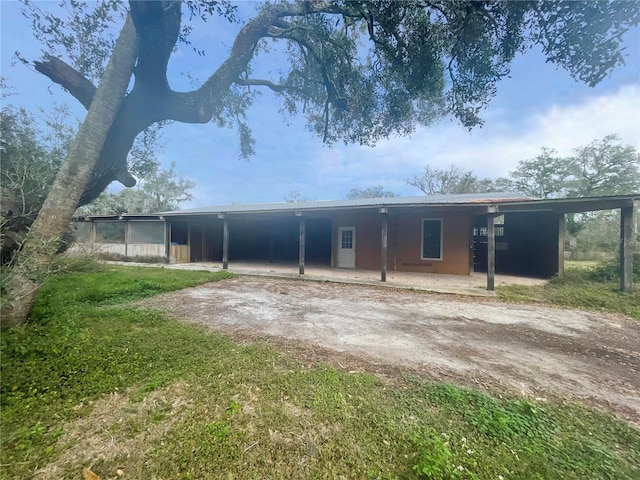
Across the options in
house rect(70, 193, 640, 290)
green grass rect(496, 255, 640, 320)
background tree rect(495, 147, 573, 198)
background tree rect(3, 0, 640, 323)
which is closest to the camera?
background tree rect(3, 0, 640, 323)

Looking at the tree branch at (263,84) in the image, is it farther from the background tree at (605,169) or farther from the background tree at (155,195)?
the background tree at (155,195)

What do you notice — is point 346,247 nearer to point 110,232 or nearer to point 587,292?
point 587,292

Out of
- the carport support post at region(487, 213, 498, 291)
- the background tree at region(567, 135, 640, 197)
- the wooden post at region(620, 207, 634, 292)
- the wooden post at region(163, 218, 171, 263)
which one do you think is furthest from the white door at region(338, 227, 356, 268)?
the background tree at region(567, 135, 640, 197)

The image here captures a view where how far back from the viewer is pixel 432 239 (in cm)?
1014

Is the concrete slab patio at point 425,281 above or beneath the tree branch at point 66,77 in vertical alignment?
beneath

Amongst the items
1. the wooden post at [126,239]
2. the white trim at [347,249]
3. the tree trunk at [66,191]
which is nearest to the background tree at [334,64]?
the tree trunk at [66,191]

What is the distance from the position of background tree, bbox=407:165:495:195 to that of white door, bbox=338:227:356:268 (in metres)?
21.5

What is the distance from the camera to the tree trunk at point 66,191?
3135mm

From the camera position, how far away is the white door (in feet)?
37.4

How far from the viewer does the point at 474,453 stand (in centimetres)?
173

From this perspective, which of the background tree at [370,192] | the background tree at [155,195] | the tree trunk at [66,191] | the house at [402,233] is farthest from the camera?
the background tree at [370,192]

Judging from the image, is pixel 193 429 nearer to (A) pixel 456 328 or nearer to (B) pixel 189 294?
(A) pixel 456 328

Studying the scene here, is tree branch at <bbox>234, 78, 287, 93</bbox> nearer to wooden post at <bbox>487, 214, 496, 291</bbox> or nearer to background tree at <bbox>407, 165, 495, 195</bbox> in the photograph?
wooden post at <bbox>487, 214, 496, 291</bbox>

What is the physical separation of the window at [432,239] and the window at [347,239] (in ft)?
9.44
